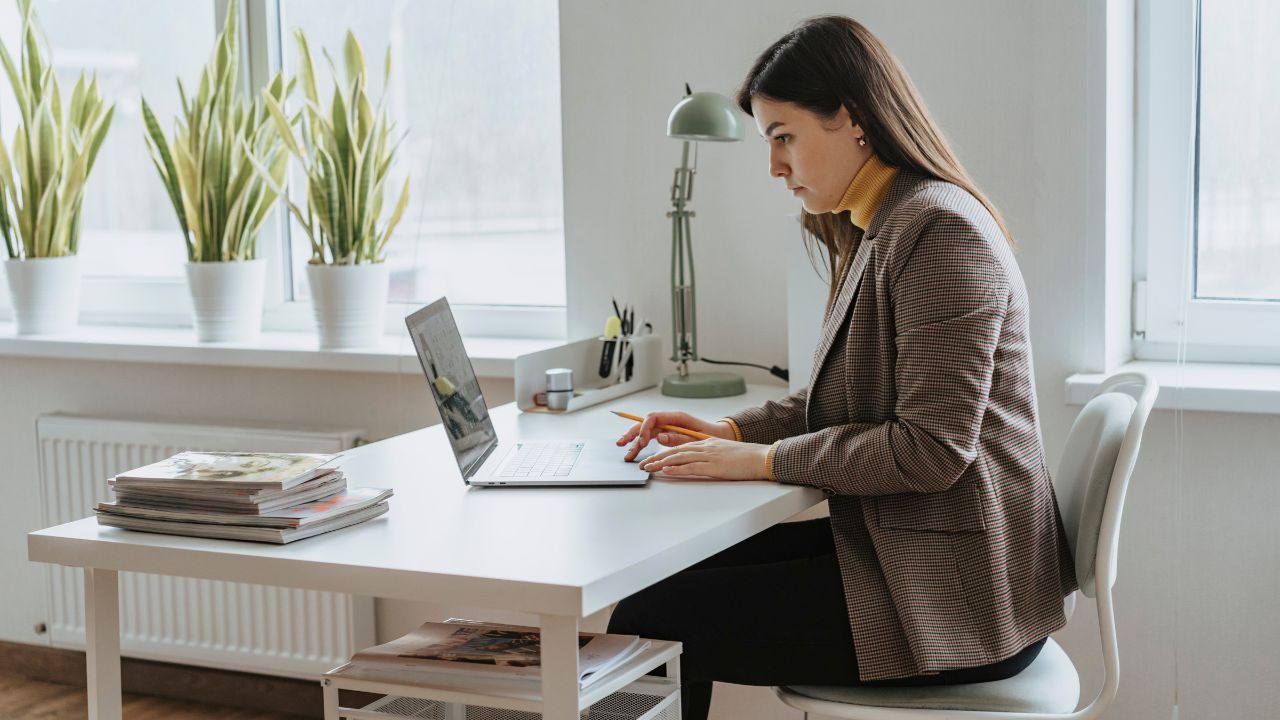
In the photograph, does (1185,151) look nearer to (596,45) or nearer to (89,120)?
(596,45)

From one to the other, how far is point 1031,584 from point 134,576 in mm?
2168

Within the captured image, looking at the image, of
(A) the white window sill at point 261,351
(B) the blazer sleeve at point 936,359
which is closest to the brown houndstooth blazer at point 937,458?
(B) the blazer sleeve at point 936,359

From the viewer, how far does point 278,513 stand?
56.4 inches

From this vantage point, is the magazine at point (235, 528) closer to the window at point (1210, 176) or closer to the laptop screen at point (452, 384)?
the laptop screen at point (452, 384)

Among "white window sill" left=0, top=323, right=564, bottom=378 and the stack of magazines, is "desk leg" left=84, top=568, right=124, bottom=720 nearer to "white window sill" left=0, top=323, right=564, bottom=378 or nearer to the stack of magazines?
the stack of magazines

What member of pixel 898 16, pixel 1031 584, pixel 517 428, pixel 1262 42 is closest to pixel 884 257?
pixel 1031 584

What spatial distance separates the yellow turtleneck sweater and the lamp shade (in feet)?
1.55

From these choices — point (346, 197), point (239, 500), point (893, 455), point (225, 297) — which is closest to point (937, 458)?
point (893, 455)

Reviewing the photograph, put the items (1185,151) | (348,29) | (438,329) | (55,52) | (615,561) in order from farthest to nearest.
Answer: (55,52), (348,29), (1185,151), (438,329), (615,561)

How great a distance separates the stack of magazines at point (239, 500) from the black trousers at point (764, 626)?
39cm

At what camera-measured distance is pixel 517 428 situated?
2.14 metres

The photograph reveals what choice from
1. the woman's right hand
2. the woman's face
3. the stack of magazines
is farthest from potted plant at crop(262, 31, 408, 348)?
the stack of magazines

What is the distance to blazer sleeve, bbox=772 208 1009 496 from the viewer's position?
1549mm

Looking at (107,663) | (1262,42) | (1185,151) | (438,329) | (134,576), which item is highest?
(1262,42)
